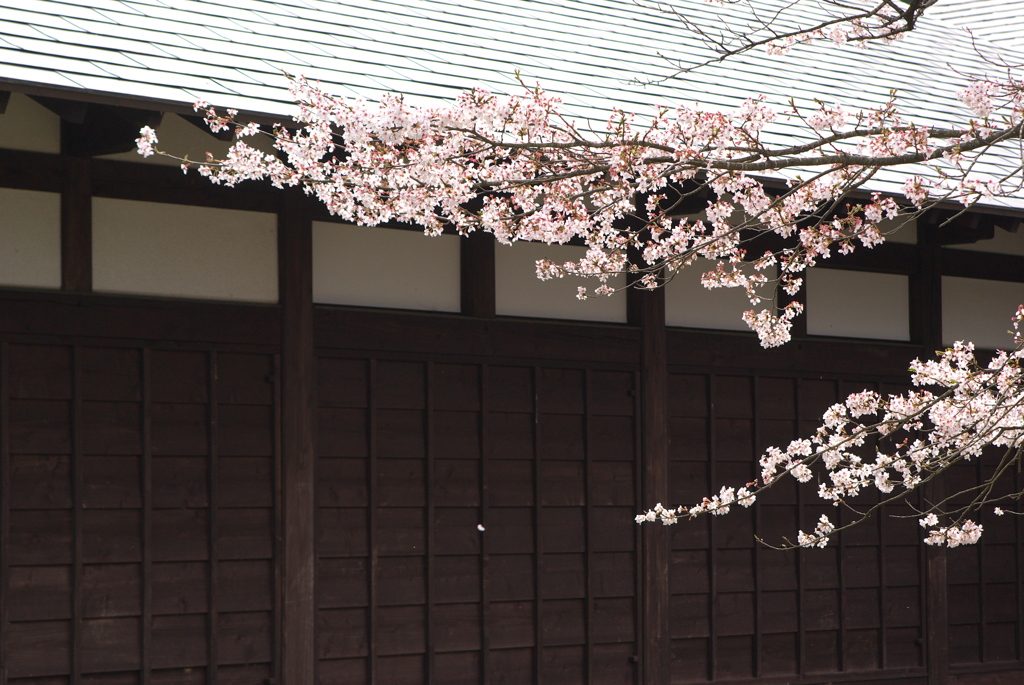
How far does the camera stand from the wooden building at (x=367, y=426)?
556cm

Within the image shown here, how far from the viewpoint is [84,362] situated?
5660mm

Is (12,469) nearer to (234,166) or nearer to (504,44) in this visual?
(234,166)

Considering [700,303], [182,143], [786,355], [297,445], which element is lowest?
[297,445]

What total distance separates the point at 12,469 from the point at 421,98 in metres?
2.46

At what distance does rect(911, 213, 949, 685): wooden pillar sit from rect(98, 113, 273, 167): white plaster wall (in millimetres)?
4303

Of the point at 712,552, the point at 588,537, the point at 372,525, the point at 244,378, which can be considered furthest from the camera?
the point at 712,552

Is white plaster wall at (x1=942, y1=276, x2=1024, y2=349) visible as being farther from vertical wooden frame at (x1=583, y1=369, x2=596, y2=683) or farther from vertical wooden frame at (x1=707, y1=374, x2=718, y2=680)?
vertical wooden frame at (x1=583, y1=369, x2=596, y2=683)

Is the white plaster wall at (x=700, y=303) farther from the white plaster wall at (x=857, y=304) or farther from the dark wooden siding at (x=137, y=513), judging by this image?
the dark wooden siding at (x=137, y=513)

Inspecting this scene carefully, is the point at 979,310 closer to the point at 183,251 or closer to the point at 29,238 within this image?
the point at 183,251

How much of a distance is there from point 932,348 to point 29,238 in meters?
5.47

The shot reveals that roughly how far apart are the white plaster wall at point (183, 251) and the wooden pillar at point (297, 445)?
0.10 metres

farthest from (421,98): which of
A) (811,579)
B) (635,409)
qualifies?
(811,579)

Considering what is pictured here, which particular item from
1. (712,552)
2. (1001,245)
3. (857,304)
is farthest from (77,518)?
(1001,245)

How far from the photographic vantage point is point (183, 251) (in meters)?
5.96
